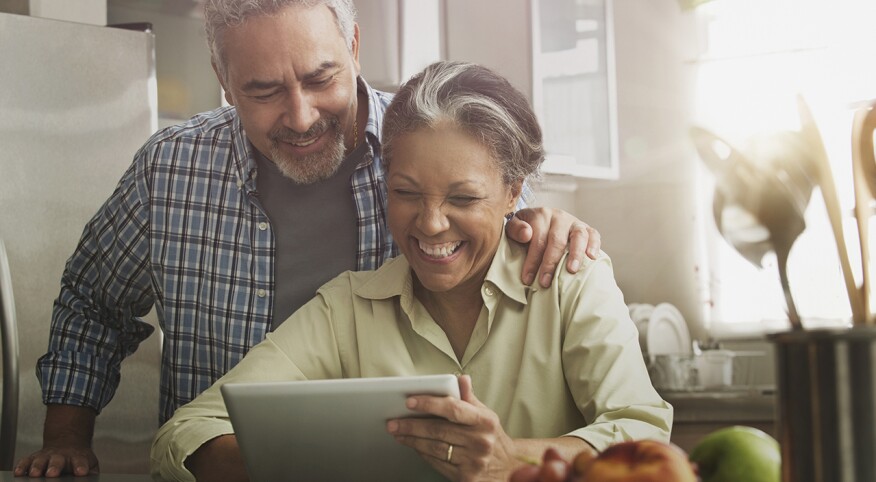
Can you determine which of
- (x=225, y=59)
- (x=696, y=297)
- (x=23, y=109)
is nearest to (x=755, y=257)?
(x=225, y=59)

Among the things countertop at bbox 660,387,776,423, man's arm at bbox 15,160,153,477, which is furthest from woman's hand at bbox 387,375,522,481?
countertop at bbox 660,387,776,423

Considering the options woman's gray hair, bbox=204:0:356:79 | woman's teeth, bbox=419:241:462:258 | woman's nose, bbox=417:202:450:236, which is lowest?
woman's teeth, bbox=419:241:462:258

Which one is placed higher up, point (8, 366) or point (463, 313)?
point (463, 313)

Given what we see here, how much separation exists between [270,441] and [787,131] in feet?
2.14

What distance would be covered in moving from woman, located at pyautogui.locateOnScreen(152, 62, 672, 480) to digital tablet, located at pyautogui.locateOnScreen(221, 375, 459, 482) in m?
0.28

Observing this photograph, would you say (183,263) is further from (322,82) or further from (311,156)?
(322,82)

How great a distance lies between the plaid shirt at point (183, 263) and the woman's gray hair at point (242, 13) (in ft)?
0.54

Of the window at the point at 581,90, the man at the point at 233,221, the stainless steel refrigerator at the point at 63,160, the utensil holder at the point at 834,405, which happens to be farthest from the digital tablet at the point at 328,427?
the window at the point at 581,90

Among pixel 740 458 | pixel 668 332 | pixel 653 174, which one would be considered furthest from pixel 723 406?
pixel 740 458

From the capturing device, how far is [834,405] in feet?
1.99

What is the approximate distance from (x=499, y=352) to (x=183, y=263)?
2.45 ft

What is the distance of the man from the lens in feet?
5.63

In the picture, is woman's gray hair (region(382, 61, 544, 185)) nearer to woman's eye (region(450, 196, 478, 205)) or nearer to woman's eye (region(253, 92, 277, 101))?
woman's eye (region(450, 196, 478, 205))

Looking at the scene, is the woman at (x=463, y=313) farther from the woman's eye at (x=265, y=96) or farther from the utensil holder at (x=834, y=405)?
the utensil holder at (x=834, y=405)
